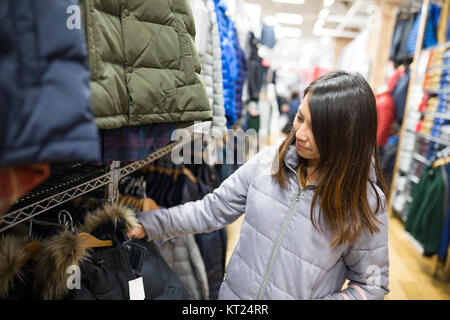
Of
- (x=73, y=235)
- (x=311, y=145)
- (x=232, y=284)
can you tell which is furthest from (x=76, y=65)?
(x=232, y=284)

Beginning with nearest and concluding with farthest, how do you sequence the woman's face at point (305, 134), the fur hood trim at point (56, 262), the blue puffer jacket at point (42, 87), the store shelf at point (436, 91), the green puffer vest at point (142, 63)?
the blue puffer jacket at point (42, 87) → the green puffer vest at point (142, 63) → the fur hood trim at point (56, 262) → the woman's face at point (305, 134) → the store shelf at point (436, 91)

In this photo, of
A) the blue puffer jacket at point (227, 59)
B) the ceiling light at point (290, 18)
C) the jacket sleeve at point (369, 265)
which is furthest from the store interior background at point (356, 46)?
the blue puffer jacket at point (227, 59)

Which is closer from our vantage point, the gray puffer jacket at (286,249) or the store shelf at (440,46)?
the gray puffer jacket at (286,249)

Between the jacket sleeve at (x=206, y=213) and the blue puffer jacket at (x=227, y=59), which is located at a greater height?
the blue puffer jacket at (x=227, y=59)

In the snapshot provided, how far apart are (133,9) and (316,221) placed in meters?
0.73

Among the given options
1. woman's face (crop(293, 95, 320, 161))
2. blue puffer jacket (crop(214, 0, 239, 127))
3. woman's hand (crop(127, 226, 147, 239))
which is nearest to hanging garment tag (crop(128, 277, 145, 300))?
woman's hand (crop(127, 226, 147, 239))

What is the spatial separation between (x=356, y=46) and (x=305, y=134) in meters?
4.84

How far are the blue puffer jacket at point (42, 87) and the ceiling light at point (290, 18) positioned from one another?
8.76 ft

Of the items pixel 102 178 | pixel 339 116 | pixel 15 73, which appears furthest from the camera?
pixel 102 178

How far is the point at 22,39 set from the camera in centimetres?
36

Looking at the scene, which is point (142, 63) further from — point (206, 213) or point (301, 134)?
point (206, 213)

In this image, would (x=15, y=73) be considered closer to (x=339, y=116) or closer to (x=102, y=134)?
(x=102, y=134)

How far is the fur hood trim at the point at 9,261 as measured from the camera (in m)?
0.62

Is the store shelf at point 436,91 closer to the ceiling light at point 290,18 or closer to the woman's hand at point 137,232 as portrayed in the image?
the ceiling light at point 290,18
